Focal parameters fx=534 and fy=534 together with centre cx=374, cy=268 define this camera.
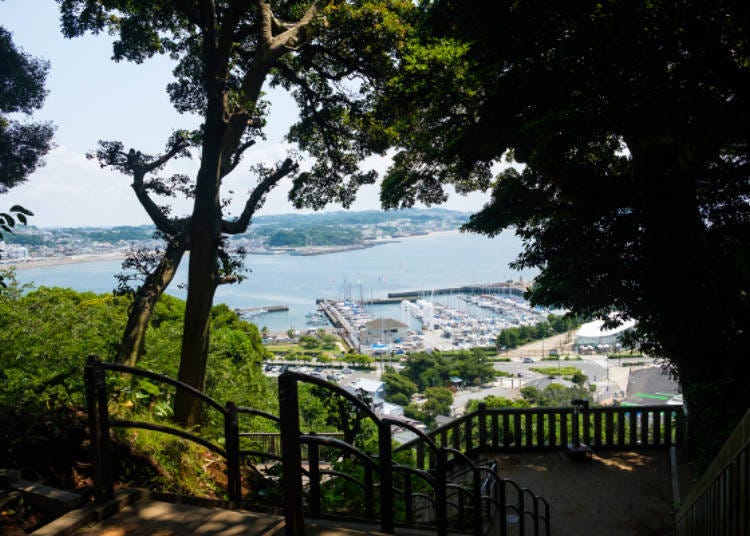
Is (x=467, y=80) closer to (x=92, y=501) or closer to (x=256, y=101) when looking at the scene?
(x=256, y=101)

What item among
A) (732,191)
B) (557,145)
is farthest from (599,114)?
(732,191)

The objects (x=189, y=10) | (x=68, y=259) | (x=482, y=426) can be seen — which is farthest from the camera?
(x=68, y=259)

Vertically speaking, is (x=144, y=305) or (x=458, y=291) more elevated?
(x=144, y=305)

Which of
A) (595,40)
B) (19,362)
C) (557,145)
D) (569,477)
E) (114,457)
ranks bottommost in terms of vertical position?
(569,477)

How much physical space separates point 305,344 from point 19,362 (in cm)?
3863

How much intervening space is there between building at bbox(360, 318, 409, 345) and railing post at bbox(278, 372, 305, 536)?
4287 centimetres

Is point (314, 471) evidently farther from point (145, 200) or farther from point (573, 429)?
point (145, 200)

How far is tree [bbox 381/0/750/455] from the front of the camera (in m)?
5.14

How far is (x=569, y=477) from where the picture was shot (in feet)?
23.3

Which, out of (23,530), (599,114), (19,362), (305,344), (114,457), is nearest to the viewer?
(23,530)

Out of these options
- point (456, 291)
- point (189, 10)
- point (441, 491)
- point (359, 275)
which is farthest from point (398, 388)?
point (359, 275)

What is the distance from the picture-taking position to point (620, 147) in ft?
29.2

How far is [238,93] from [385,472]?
5804 mm

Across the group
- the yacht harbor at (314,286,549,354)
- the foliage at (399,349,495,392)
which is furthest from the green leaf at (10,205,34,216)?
the yacht harbor at (314,286,549,354)
